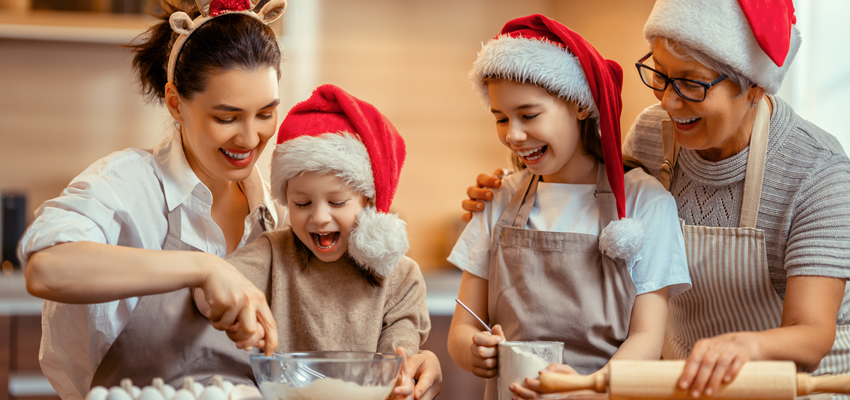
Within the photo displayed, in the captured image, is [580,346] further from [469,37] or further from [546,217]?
[469,37]

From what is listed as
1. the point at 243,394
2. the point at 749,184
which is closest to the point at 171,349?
the point at 243,394

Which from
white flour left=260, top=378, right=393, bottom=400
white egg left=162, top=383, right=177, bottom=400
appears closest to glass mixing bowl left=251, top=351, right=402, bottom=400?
white flour left=260, top=378, right=393, bottom=400

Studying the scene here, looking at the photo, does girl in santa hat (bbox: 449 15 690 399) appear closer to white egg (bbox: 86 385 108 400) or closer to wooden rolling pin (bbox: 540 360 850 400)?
wooden rolling pin (bbox: 540 360 850 400)

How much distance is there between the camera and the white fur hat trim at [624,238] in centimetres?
112

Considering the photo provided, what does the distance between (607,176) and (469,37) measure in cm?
219

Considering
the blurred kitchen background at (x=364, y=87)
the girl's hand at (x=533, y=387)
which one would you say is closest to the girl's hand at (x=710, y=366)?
the girl's hand at (x=533, y=387)

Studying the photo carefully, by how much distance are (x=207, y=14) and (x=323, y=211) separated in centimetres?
49

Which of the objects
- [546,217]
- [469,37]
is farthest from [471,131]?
[546,217]

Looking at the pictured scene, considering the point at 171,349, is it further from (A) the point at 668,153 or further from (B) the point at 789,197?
(B) the point at 789,197

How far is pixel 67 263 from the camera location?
936 millimetres

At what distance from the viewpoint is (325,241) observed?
119 cm

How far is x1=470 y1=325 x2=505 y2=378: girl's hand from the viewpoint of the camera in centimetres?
102

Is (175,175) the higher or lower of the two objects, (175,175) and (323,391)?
the higher

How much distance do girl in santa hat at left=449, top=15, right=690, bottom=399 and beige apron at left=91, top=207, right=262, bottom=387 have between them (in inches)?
16.9
